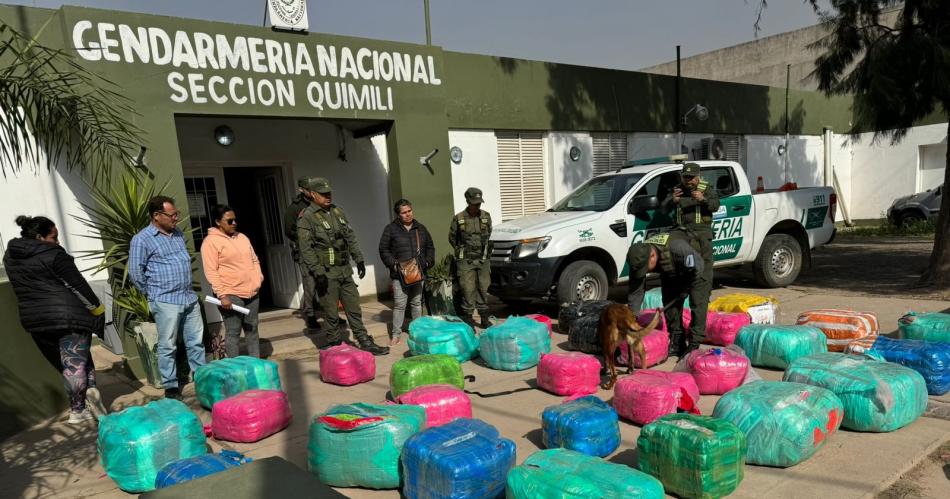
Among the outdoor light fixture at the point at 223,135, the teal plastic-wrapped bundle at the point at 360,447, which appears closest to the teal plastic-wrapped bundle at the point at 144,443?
the teal plastic-wrapped bundle at the point at 360,447

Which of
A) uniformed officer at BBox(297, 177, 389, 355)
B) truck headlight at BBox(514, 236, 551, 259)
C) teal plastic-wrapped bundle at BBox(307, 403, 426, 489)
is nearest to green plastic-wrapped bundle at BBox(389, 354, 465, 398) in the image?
teal plastic-wrapped bundle at BBox(307, 403, 426, 489)

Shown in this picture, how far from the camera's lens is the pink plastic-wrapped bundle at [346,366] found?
5242 mm

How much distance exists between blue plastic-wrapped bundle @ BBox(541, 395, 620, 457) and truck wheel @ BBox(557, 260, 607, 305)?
3274 millimetres

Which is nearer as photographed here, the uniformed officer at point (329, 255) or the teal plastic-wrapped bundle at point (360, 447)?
the teal plastic-wrapped bundle at point (360, 447)

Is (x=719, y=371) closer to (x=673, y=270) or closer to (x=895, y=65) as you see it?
(x=673, y=270)

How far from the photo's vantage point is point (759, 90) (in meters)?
15.1

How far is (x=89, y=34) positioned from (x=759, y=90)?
1508 cm

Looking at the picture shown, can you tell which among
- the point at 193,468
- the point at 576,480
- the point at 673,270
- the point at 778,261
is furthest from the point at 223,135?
the point at 778,261

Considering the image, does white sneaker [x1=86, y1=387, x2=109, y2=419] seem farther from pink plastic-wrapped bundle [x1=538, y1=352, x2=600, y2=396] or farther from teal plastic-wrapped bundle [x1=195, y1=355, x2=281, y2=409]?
pink plastic-wrapped bundle [x1=538, y1=352, x2=600, y2=396]

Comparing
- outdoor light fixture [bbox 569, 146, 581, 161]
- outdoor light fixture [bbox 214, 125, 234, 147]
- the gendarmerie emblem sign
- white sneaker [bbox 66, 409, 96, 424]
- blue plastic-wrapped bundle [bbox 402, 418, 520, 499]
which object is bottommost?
white sneaker [bbox 66, 409, 96, 424]

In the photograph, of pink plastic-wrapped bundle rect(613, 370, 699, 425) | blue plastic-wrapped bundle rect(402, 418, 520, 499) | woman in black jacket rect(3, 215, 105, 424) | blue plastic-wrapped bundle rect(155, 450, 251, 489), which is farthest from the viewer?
woman in black jacket rect(3, 215, 105, 424)

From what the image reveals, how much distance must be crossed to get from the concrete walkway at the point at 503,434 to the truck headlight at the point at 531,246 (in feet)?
3.61

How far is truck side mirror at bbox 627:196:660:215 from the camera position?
702 cm

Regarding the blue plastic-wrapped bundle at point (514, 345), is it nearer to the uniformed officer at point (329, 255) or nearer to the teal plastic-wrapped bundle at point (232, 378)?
the uniformed officer at point (329, 255)
